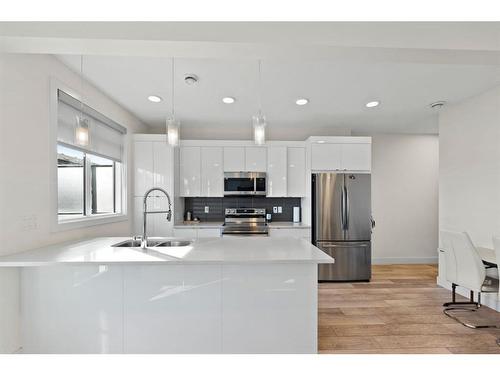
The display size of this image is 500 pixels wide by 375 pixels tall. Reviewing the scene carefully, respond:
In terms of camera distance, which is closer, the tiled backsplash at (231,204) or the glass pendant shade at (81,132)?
A: the glass pendant shade at (81,132)

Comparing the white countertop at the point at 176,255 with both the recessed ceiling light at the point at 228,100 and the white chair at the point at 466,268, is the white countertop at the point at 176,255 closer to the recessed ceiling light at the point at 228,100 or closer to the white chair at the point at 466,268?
the white chair at the point at 466,268

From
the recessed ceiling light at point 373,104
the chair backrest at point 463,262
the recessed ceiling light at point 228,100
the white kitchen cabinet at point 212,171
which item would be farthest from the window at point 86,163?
the chair backrest at point 463,262

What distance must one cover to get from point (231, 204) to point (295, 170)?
1266mm

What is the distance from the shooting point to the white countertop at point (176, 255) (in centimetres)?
185

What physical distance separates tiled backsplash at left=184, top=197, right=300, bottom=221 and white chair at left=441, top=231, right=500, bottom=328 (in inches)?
92.9

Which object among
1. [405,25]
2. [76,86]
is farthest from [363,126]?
[76,86]

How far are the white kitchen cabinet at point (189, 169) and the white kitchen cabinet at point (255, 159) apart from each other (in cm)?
78

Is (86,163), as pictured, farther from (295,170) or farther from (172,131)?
(295,170)

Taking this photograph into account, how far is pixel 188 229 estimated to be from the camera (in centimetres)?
420

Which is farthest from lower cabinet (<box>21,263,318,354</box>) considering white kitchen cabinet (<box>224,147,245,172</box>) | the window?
white kitchen cabinet (<box>224,147,245,172</box>)

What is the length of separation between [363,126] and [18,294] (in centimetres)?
493

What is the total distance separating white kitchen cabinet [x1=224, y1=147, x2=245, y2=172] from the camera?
4.53 meters

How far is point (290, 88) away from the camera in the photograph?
128 inches

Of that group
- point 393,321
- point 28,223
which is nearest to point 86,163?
point 28,223
